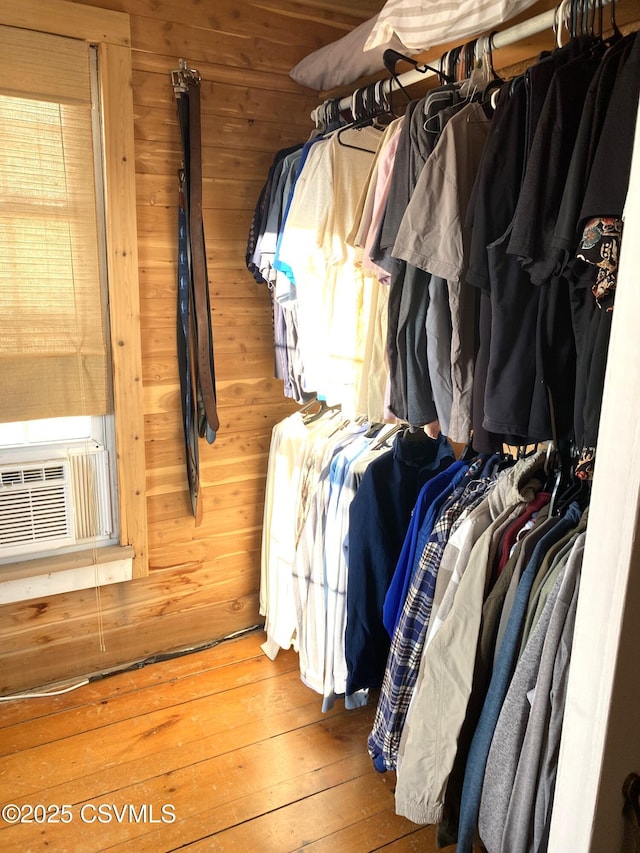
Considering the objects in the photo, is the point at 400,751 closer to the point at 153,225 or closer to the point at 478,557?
the point at 478,557

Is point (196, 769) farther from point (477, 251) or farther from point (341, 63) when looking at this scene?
point (341, 63)

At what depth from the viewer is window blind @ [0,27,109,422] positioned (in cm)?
198

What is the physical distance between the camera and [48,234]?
2068 mm

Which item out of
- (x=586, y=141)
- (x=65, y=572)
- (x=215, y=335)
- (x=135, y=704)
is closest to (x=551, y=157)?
(x=586, y=141)

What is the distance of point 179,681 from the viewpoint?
7.86 ft

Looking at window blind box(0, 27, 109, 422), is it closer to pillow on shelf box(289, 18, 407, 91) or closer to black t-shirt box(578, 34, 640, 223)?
pillow on shelf box(289, 18, 407, 91)

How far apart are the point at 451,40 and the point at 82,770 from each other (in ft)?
7.10

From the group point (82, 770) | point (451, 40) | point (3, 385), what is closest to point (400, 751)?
point (82, 770)

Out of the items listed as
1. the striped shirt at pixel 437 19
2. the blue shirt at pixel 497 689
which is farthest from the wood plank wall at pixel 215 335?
the blue shirt at pixel 497 689

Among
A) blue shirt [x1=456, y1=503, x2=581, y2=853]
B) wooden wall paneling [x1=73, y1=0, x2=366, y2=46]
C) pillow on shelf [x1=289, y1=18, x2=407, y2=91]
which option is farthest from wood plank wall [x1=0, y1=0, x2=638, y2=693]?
blue shirt [x1=456, y1=503, x2=581, y2=853]

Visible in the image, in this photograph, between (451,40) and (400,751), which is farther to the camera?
(400,751)

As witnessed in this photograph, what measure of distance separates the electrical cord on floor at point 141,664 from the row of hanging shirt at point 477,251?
3.79ft

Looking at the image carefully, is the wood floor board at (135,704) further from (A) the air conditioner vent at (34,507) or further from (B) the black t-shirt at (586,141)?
(B) the black t-shirt at (586,141)

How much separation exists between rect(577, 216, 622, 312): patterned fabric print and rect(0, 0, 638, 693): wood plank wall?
1526 millimetres
